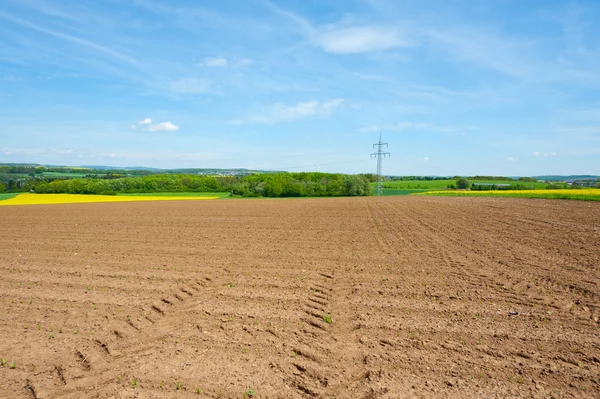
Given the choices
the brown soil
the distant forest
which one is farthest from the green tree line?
the brown soil

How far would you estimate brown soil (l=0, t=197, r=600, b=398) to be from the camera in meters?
4.80

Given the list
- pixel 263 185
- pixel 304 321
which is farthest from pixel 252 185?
pixel 304 321

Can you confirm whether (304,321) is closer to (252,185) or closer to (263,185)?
(263,185)

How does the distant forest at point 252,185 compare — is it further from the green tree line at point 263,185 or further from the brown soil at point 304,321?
the brown soil at point 304,321

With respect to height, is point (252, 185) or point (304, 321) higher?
point (252, 185)

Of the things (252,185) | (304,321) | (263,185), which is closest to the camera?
(304,321)

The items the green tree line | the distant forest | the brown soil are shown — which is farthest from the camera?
the green tree line

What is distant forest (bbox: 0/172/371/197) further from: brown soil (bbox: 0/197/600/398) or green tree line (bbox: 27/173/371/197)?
brown soil (bbox: 0/197/600/398)

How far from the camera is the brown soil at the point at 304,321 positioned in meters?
4.80

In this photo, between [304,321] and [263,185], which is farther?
[263,185]

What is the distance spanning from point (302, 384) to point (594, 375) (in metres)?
4.09

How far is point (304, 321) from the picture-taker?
667 cm

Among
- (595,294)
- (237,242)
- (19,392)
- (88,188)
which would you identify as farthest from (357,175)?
(19,392)

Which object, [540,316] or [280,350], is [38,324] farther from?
[540,316]
